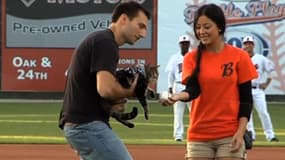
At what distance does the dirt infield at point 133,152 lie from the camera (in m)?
13.4

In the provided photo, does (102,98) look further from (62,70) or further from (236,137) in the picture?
(62,70)

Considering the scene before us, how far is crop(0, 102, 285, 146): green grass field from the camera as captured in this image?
16.2 metres

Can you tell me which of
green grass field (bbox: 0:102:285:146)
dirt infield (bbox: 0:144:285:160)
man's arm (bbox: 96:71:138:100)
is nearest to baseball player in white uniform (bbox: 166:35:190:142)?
green grass field (bbox: 0:102:285:146)

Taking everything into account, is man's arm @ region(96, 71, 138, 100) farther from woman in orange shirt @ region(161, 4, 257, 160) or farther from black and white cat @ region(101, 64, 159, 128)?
woman in orange shirt @ region(161, 4, 257, 160)

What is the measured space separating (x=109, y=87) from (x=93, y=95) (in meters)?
0.23

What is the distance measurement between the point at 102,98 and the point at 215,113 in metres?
1.04

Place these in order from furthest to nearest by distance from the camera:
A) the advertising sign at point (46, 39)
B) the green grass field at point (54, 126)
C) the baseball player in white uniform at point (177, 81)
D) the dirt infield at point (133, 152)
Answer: the advertising sign at point (46, 39) → the green grass field at point (54, 126) → the baseball player in white uniform at point (177, 81) → the dirt infield at point (133, 152)

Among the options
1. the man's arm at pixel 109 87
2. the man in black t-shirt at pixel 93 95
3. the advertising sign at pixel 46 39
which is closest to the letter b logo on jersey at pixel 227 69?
the man in black t-shirt at pixel 93 95

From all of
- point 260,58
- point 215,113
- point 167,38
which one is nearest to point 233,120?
point 215,113

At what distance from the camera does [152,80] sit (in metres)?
6.11

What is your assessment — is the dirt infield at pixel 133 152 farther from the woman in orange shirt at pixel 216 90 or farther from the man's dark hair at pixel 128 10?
the man's dark hair at pixel 128 10

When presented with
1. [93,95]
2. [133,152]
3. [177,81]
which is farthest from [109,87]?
[177,81]

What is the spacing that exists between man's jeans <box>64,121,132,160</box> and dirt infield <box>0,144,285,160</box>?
7.18 m

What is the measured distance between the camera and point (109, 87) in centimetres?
586
